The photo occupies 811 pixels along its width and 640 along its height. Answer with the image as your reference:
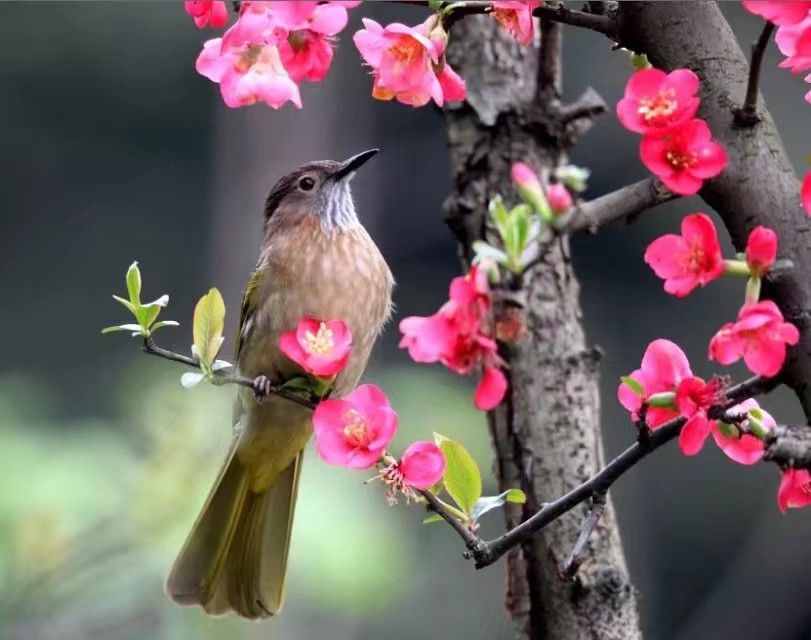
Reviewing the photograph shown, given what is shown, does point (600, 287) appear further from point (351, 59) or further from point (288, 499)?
point (288, 499)

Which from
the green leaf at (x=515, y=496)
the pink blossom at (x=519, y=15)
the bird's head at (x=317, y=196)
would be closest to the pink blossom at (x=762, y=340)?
the green leaf at (x=515, y=496)

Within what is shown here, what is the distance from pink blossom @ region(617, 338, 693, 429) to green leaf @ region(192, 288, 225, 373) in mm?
572

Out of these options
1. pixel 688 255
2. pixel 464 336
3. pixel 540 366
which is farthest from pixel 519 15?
pixel 540 366

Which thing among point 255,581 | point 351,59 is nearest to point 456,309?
point 255,581

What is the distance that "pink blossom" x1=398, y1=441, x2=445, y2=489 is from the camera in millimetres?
1669

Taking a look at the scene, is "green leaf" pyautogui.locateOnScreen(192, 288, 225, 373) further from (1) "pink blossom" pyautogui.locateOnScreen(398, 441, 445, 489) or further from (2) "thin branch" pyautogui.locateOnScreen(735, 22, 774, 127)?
(2) "thin branch" pyautogui.locateOnScreen(735, 22, 774, 127)

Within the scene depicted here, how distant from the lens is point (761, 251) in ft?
4.72

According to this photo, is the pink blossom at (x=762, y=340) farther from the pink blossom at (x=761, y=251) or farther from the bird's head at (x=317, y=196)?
the bird's head at (x=317, y=196)

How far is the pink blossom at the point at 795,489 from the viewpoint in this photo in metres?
1.56

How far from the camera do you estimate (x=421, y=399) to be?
4.68 m

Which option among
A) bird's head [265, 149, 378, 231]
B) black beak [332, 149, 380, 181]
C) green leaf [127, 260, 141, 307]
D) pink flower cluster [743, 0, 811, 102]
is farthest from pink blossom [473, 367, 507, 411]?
bird's head [265, 149, 378, 231]

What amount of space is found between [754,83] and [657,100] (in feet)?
0.38

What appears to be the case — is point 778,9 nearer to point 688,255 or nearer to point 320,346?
point 688,255

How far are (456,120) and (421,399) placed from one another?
1817 millimetres
